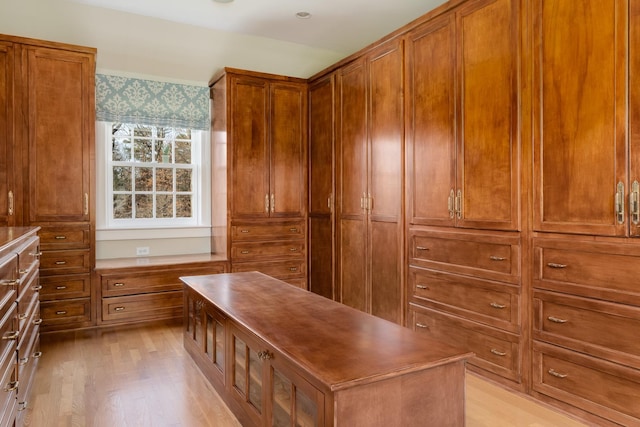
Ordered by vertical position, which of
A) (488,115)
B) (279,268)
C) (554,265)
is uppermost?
(488,115)

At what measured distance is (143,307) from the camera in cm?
397

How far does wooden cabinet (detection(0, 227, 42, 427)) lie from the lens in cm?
166

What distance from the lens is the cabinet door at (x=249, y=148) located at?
14.5 feet

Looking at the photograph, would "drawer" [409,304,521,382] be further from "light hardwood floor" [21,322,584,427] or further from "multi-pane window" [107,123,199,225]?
"multi-pane window" [107,123,199,225]

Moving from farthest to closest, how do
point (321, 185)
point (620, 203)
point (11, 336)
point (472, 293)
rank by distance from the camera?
point (321, 185) → point (472, 293) → point (620, 203) → point (11, 336)

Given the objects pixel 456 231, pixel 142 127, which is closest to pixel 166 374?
pixel 456 231

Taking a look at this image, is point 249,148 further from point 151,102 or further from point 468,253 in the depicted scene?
point 468,253

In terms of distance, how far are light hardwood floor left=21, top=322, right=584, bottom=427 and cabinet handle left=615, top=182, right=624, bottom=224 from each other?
3.54 feet

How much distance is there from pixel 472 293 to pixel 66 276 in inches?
130

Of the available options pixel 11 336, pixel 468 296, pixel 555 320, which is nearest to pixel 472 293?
pixel 468 296

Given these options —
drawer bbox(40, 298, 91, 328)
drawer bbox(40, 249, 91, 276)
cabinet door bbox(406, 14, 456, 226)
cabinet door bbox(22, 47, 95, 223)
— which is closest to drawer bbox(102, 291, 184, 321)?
drawer bbox(40, 298, 91, 328)

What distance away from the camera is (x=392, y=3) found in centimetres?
405

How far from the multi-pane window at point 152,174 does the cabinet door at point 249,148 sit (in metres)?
0.66

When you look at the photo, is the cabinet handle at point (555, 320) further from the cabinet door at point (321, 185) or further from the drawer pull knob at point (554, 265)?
the cabinet door at point (321, 185)
